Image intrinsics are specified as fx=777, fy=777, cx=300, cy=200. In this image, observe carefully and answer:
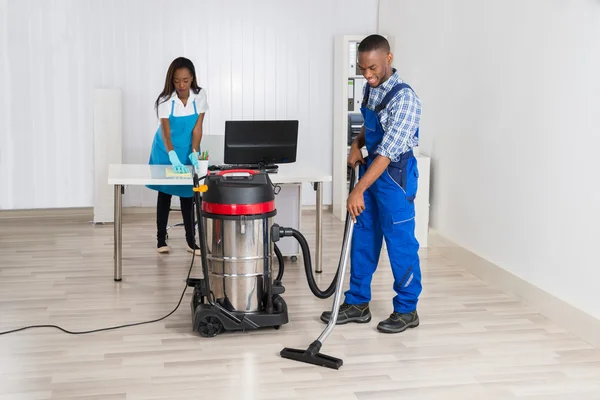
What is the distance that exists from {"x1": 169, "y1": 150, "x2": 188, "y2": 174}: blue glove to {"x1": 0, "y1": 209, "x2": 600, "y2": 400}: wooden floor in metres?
0.62

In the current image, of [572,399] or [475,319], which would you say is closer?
[572,399]

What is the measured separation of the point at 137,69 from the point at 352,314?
3420mm

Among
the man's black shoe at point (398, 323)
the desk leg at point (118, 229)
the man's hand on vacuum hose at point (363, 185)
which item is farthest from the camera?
the desk leg at point (118, 229)

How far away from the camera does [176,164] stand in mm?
4434

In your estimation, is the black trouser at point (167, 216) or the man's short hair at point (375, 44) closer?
the man's short hair at point (375, 44)

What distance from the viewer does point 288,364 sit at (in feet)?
10.2

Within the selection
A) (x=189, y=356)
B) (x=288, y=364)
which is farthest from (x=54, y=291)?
(x=288, y=364)

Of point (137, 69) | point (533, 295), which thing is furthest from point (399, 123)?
point (137, 69)

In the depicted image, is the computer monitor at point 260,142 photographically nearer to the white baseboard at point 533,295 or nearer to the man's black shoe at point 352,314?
the man's black shoe at point 352,314

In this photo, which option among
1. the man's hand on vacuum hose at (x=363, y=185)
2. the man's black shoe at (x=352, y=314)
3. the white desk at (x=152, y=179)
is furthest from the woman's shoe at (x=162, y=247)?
the man's hand on vacuum hose at (x=363, y=185)

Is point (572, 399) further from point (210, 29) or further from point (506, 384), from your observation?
point (210, 29)

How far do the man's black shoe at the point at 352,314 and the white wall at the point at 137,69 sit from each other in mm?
3108

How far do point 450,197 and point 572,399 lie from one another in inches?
91.7

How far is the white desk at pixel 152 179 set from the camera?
13.5 feet
